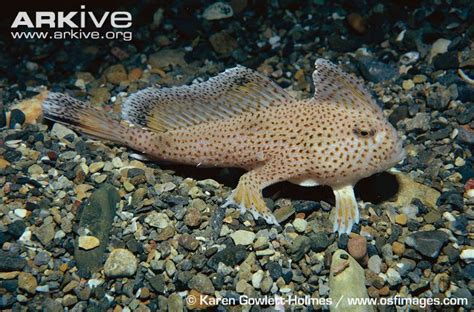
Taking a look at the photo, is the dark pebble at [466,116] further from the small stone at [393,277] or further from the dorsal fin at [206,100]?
the small stone at [393,277]

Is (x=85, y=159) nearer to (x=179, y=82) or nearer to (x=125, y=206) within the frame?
(x=125, y=206)

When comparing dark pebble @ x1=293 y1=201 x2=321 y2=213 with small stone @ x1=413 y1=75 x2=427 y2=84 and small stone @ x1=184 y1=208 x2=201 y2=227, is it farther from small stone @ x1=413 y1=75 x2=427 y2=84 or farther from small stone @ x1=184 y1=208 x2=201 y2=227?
small stone @ x1=413 y1=75 x2=427 y2=84

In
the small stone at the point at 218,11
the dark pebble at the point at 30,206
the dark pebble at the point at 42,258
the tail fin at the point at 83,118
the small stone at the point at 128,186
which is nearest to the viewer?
the dark pebble at the point at 42,258

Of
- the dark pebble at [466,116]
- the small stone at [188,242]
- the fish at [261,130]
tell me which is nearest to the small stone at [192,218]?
the small stone at [188,242]

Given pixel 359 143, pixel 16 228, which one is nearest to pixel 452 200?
pixel 359 143

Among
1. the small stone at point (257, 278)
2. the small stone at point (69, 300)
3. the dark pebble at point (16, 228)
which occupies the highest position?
the dark pebble at point (16, 228)

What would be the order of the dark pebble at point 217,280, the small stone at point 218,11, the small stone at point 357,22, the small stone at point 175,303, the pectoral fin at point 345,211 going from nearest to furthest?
1. the small stone at point 175,303
2. the dark pebble at point 217,280
3. the pectoral fin at point 345,211
4. the small stone at point 357,22
5. the small stone at point 218,11

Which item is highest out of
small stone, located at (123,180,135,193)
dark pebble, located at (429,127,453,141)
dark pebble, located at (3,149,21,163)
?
dark pebble, located at (429,127,453,141)

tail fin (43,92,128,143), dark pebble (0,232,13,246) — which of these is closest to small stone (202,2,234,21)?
tail fin (43,92,128,143)
